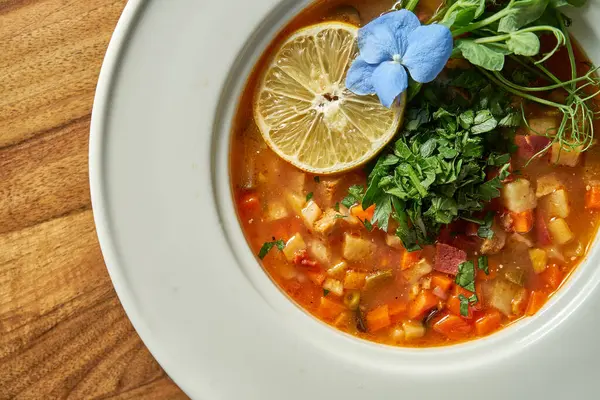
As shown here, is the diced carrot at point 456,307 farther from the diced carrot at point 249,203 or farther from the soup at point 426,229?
the diced carrot at point 249,203

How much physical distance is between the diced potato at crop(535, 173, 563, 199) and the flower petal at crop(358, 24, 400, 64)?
2.86ft

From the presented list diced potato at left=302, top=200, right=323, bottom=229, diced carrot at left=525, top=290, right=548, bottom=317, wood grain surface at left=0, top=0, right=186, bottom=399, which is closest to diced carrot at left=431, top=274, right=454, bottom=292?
diced carrot at left=525, top=290, right=548, bottom=317

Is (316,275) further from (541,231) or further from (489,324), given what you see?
(541,231)

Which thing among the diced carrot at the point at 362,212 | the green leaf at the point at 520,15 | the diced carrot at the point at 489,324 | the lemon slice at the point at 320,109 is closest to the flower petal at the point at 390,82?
the lemon slice at the point at 320,109

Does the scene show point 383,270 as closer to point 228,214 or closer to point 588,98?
point 228,214

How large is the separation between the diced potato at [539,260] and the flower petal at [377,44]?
1057 millimetres

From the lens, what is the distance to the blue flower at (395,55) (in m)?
2.17

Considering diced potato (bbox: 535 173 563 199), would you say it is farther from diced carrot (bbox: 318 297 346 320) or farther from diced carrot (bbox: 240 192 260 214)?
diced carrot (bbox: 240 192 260 214)

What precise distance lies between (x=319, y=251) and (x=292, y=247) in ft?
0.39

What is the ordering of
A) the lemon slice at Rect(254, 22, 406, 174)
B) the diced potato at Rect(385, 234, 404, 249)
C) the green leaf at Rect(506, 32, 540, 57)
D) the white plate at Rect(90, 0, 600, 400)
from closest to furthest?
1. the green leaf at Rect(506, 32, 540, 57)
2. the white plate at Rect(90, 0, 600, 400)
3. the lemon slice at Rect(254, 22, 406, 174)
4. the diced potato at Rect(385, 234, 404, 249)

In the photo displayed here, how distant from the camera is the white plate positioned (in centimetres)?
232

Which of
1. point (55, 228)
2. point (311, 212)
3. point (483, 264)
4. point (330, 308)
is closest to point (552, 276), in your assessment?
point (483, 264)

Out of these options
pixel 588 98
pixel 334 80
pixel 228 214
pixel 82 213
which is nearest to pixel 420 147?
pixel 334 80

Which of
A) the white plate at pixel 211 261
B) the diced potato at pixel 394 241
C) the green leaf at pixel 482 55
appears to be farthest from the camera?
the diced potato at pixel 394 241
